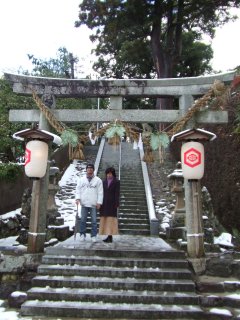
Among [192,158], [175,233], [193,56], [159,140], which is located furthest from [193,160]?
[193,56]

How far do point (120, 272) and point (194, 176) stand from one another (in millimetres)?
2388

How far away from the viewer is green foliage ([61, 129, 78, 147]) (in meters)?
7.86

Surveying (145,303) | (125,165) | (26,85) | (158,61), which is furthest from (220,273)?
(158,61)

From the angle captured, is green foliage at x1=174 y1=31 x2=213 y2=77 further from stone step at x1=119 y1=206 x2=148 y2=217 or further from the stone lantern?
the stone lantern

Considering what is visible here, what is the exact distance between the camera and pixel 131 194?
14477mm

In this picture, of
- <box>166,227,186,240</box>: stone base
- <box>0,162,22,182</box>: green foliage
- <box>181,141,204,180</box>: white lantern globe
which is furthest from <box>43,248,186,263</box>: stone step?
<box>0,162,22,182</box>: green foliage

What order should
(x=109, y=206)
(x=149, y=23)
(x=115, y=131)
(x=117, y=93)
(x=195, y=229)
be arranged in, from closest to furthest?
(x=195, y=229)
(x=115, y=131)
(x=117, y=93)
(x=109, y=206)
(x=149, y=23)

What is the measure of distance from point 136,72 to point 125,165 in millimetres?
12878

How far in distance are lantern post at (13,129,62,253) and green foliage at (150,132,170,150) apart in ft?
6.99

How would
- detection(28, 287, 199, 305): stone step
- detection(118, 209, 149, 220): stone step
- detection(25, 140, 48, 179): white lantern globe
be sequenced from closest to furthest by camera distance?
1. detection(28, 287, 199, 305): stone step
2. detection(25, 140, 48, 179): white lantern globe
3. detection(118, 209, 149, 220): stone step

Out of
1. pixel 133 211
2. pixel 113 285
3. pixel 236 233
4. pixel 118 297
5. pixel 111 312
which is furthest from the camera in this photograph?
pixel 133 211

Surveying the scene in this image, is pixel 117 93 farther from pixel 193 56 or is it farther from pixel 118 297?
pixel 193 56

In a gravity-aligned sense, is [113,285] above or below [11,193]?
below

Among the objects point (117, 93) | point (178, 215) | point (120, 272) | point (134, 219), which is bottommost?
point (120, 272)
